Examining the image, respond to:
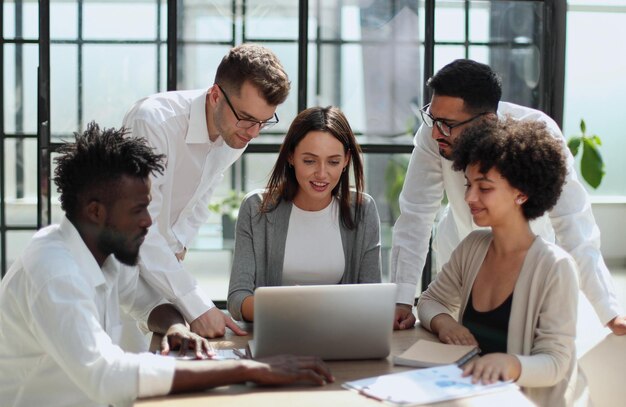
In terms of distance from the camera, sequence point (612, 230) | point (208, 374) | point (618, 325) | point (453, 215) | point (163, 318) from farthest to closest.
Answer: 1. point (612, 230)
2. point (453, 215)
3. point (618, 325)
4. point (163, 318)
5. point (208, 374)

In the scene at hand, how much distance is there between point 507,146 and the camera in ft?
8.04

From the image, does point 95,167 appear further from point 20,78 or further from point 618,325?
point 20,78

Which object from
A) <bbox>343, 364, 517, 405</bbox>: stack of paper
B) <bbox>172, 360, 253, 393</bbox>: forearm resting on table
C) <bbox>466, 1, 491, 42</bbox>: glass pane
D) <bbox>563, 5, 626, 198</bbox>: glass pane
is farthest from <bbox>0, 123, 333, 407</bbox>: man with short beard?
<bbox>563, 5, 626, 198</bbox>: glass pane

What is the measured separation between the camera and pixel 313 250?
2.96m

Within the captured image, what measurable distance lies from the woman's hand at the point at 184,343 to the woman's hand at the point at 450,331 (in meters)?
0.64

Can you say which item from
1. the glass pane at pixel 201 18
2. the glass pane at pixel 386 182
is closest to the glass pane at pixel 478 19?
the glass pane at pixel 386 182

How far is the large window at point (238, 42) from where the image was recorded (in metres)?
4.25

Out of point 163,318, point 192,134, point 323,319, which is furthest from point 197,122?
point 323,319

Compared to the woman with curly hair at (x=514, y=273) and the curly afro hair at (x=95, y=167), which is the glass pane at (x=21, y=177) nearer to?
the curly afro hair at (x=95, y=167)

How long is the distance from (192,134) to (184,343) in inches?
38.0

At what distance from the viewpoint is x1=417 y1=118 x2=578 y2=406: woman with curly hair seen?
2291 mm

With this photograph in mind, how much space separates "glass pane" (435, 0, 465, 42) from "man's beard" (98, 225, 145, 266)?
257 cm

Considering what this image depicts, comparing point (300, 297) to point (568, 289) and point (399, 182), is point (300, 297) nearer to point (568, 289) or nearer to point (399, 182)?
point (568, 289)

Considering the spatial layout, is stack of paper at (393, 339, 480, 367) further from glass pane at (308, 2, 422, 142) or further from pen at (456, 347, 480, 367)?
glass pane at (308, 2, 422, 142)
